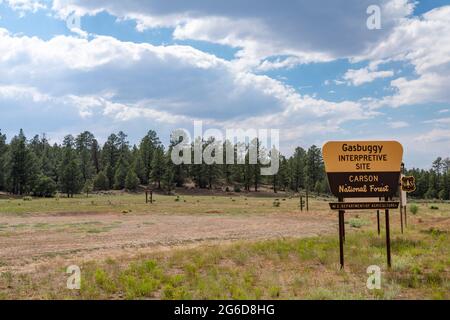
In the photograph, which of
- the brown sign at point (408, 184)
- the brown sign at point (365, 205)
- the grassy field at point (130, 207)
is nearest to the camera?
the brown sign at point (365, 205)

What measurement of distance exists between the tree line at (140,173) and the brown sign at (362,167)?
85.7m

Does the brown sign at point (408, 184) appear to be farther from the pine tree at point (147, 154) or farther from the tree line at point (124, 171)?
the pine tree at point (147, 154)

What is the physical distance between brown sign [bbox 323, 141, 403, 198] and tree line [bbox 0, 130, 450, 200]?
85.7m

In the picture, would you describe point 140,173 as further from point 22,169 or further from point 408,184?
point 408,184

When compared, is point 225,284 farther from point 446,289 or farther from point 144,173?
point 144,173

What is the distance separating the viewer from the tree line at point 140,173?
314 ft

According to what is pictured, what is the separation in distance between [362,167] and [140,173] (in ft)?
362

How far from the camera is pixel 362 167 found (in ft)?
46.9

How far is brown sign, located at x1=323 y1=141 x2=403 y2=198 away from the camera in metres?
14.2

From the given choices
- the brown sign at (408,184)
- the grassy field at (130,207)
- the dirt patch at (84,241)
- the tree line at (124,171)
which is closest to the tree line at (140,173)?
the tree line at (124,171)

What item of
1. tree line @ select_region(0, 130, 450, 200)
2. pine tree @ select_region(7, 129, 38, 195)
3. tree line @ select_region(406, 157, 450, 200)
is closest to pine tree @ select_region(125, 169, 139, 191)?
tree line @ select_region(0, 130, 450, 200)

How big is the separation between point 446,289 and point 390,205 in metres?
3.90

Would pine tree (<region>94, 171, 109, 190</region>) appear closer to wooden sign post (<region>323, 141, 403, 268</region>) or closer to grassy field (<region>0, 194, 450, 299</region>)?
grassy field (<region>0, 194, 450, 299</region>)
